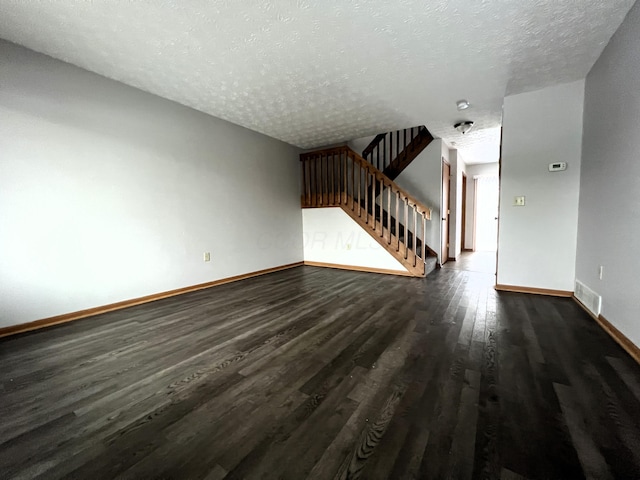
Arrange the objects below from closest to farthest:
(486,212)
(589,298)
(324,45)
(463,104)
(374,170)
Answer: (324,45) → (589,298) → (463,104) → (374,170) → (486,212)

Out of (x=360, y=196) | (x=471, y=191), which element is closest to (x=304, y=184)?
(x=360, y=196)

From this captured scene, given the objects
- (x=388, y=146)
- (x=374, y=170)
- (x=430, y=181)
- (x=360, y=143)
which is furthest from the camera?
(x=360, y=143)

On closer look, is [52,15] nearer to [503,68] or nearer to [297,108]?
[297,108]

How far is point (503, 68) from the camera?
264cm

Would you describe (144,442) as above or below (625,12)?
below

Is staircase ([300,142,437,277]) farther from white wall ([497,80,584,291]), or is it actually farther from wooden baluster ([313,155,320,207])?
white wall ([497,80,584,291])

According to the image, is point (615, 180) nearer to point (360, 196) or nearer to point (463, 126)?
→ point (463, 126)

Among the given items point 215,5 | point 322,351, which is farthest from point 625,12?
point 322,351

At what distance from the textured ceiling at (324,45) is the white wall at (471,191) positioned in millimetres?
4293

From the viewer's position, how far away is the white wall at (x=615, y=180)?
1829 mm

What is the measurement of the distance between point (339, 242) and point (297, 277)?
1.24 meters

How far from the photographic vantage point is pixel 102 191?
9.30 ft

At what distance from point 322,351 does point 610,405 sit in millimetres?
1559

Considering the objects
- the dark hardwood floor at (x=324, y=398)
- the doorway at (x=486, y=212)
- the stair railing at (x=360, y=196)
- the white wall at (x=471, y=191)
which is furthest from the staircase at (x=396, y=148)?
the dark hardwood floor at (x=324, y=398)
